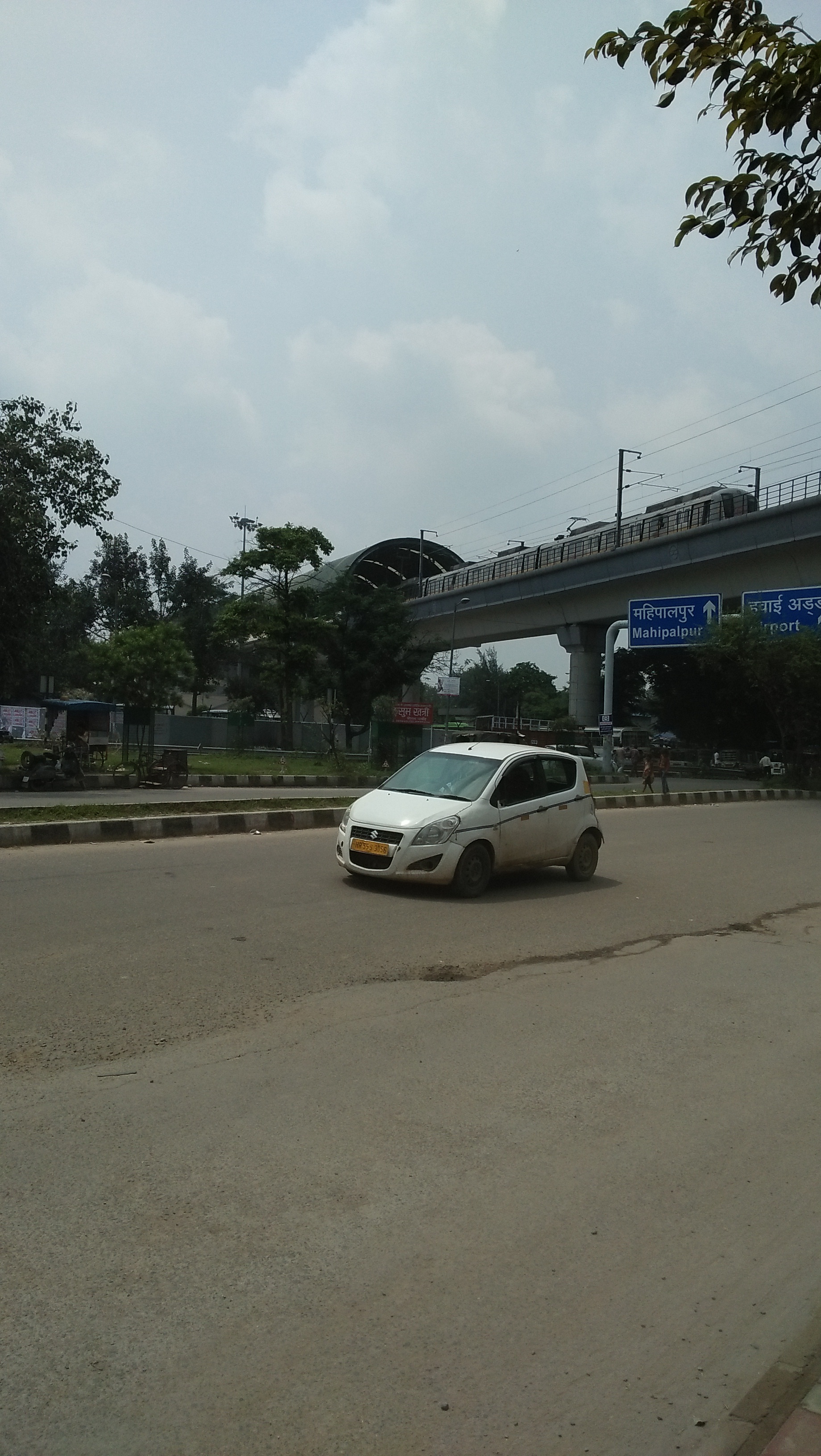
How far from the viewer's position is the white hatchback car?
1084 cm

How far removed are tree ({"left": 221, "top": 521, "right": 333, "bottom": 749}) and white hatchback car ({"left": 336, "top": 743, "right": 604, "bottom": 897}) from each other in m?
29.5

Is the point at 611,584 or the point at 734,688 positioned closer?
the point at 611,584

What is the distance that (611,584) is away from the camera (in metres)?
44.3

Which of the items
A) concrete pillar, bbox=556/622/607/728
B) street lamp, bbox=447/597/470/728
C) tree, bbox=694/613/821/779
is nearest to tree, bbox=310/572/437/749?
street lamp, bbox=447/597/470/728

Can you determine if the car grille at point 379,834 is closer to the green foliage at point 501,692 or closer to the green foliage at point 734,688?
the green foliage at point 734,688

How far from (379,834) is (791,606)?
2459 centimetres

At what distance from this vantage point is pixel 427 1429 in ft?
9.41

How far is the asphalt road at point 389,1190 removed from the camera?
9.81 feet

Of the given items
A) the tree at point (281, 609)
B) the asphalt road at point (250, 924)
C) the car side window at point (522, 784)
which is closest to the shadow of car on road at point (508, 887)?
the asphalt road at point (250, 924)

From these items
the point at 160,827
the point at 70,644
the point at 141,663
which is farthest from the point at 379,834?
the point at 70,644

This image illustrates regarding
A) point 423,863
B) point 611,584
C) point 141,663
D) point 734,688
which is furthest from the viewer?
point 734,688

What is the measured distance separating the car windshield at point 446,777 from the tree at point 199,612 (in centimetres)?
5166

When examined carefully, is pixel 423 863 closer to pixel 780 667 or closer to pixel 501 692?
pixel 780 667

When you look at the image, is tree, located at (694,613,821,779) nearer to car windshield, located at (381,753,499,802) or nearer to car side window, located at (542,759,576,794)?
car side window, located at (542,759,576,794)
